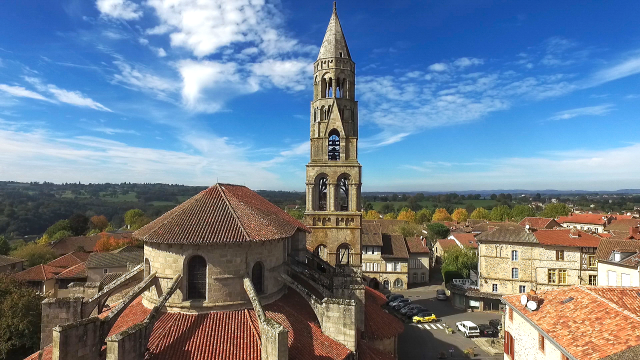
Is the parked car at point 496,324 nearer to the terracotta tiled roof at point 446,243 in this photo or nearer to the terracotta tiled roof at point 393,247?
the terracotta tiled roof at point 393,247

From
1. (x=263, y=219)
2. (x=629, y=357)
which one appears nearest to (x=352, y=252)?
(x=263, y=219)

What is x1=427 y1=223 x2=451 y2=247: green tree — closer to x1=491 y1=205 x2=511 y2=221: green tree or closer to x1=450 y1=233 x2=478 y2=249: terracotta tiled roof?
x1=450 y1=233 x2=478 y2=249: terracotta tiled roof

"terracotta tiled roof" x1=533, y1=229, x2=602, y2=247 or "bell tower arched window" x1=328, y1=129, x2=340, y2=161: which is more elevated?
"bell tower arched window" x1=328, y1=129, x2=340, y2=161

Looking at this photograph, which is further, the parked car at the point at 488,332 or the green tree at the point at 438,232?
the green tree at the point at 438,232

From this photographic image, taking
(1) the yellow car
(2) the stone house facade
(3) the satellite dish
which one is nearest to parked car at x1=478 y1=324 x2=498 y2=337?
(1) the yellow car

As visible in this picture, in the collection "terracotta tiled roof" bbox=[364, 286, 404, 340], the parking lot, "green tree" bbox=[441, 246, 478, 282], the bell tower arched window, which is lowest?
the parking lot

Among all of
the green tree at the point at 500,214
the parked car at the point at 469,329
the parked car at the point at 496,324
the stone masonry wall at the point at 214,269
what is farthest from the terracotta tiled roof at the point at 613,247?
the green tree at the point at 500,214
